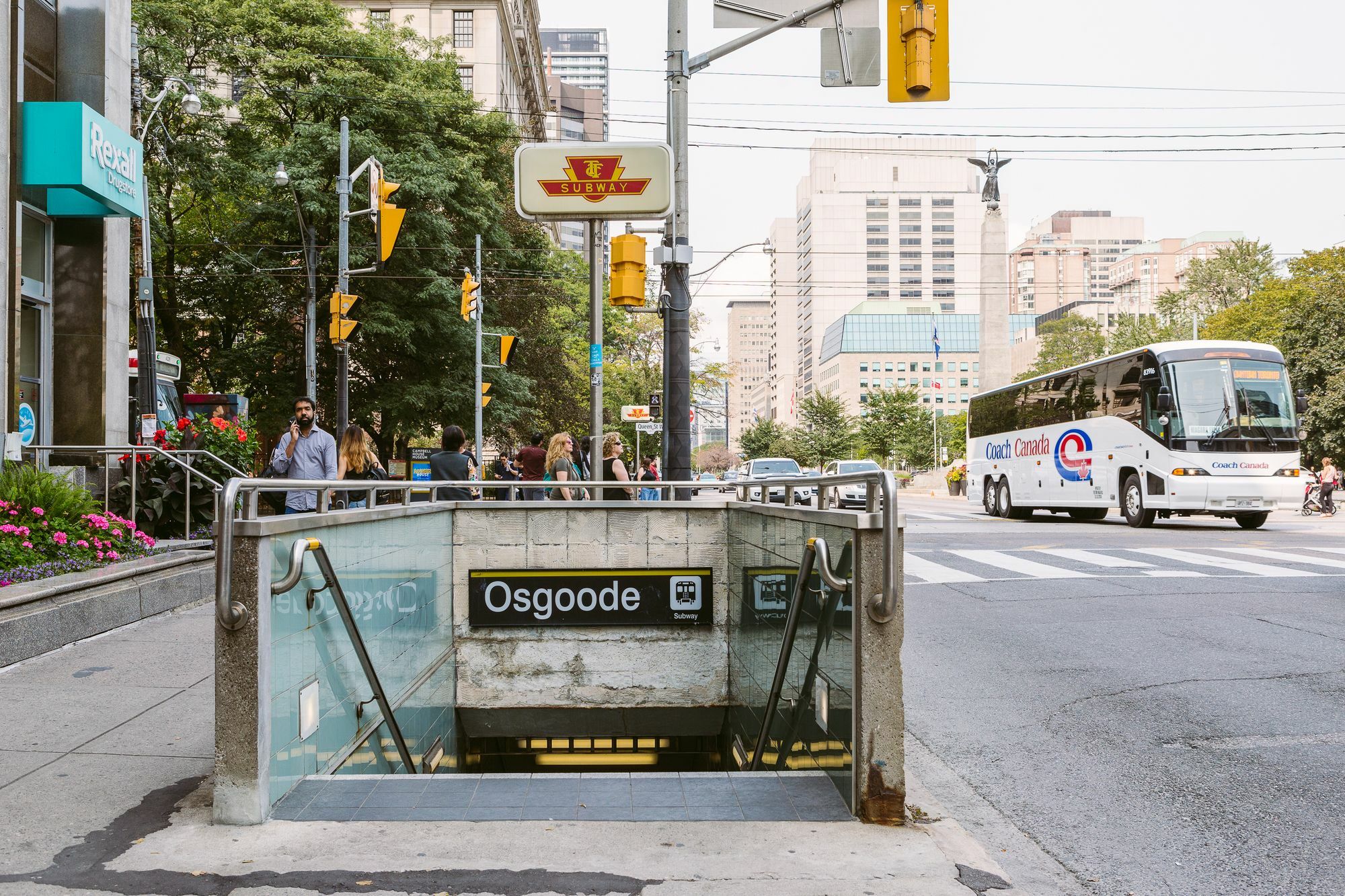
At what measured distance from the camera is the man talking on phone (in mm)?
10609

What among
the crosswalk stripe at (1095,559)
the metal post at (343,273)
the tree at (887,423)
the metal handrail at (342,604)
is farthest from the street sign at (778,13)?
the tree at (887,423)

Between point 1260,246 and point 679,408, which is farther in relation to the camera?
point 1260,246

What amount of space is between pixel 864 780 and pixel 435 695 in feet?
16.4

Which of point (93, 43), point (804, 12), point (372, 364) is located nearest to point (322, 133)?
point (372, 364)

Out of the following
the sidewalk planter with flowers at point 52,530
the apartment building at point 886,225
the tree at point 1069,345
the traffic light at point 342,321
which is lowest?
the sidewalk planter with flowers at point 52,530

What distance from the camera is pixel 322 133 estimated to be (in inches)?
1133

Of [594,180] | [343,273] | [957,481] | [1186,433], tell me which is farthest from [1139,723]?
[957,481]

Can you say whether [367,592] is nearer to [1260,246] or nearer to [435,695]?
[435,695]

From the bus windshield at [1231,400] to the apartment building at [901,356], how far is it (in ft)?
452

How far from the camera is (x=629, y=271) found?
36.2ft

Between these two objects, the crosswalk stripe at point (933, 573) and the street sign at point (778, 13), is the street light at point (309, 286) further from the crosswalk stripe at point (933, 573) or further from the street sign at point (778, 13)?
the street sign at point (778, 13)

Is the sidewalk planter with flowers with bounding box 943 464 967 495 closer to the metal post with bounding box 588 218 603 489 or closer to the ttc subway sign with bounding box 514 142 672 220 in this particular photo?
the ttc subway sign with bounding box 514 142 672 220

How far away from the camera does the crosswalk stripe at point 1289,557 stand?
14.3m

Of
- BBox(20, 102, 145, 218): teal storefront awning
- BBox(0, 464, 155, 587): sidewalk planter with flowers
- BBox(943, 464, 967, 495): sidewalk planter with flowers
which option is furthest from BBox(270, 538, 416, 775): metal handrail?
BBox(943, 464, 967, 495): sidewalk planter with flowers
